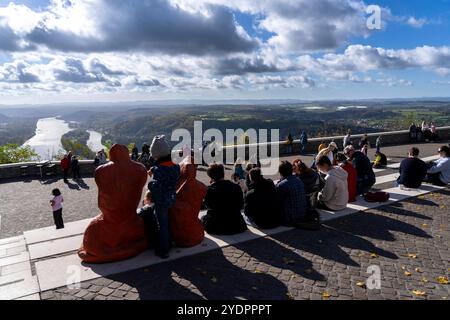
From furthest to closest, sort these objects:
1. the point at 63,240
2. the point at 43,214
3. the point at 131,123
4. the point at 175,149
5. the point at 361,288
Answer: the point at 131,123
the point at 175,149
the point at 43,214
the point at 63,240
the point at 361,288

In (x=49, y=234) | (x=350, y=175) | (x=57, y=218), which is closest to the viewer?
(x=49, y=234)

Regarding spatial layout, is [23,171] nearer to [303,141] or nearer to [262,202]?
[262,202]

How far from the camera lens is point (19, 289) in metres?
4.62

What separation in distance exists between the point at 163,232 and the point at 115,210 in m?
0.82

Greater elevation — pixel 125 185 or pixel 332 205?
pixel 125 185

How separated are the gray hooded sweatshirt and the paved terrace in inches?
11.3

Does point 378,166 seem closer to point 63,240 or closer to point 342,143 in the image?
point 342,143

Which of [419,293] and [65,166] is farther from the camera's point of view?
[65,166]

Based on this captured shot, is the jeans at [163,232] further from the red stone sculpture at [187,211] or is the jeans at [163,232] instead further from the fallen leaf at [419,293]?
the fallen leaf at [419,293]

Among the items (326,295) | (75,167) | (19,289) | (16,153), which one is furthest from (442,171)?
(16,153)
